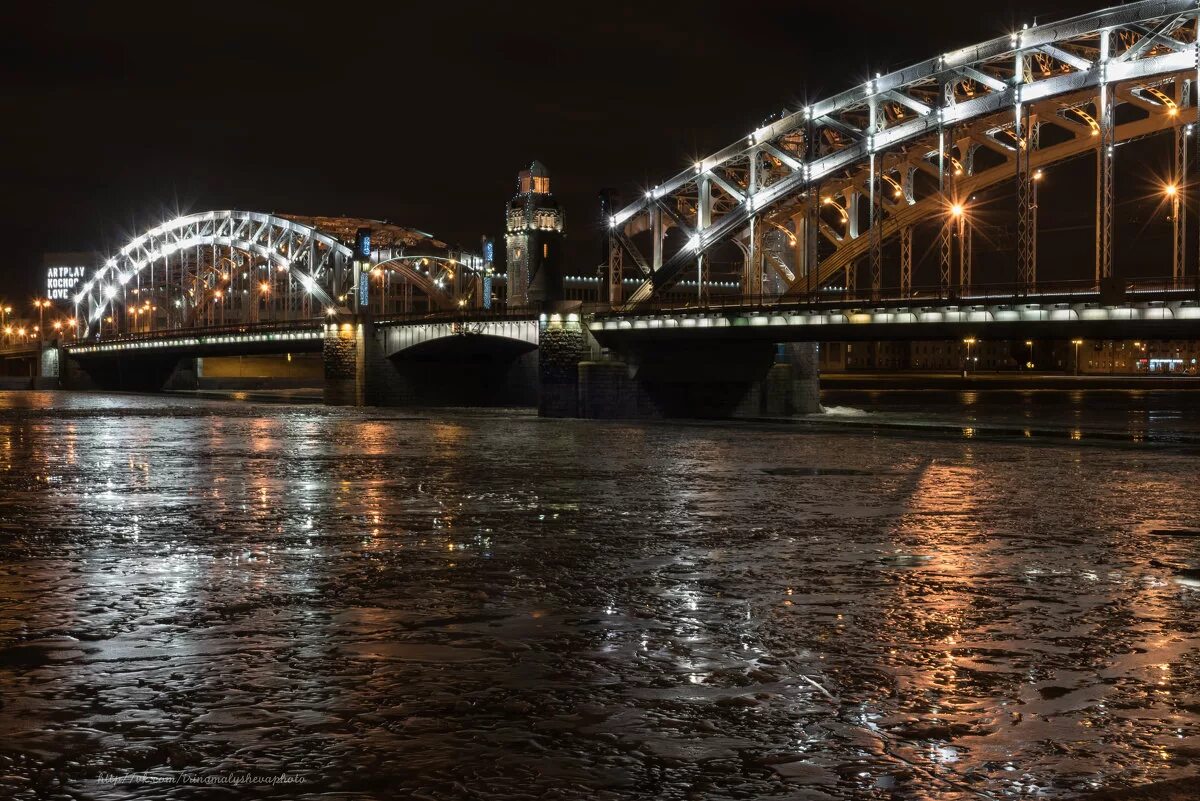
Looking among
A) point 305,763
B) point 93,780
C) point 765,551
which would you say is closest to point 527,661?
point 305,763

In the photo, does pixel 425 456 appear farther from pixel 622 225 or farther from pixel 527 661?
pixel 622 225

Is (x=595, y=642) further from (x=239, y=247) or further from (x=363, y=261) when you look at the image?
(x=239, y=247)

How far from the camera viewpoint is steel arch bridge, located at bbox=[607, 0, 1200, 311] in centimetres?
5325

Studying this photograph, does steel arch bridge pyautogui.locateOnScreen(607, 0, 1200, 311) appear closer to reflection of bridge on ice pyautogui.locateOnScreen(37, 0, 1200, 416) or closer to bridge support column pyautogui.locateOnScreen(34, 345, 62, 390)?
reflection of bridge on ice pyautogui.locateOnScreen(37, 0, 1200, 416)

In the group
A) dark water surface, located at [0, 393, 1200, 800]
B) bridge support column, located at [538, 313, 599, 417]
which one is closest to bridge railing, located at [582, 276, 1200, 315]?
bridge support column, located at [538, 313, 599, 417]

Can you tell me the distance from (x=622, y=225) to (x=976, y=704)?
2833 inches

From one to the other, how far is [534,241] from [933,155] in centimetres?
2455

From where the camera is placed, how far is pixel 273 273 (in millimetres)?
128000

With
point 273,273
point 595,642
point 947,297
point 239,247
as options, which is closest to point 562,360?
point 947,297

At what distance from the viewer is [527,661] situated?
12.2 m

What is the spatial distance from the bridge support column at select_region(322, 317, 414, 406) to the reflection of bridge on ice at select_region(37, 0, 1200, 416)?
0.47 ft

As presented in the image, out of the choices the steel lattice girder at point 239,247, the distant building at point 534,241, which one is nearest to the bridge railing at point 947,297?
the distant building at point 534,241

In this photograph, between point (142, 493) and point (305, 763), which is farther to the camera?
Answer: point (142, 493)

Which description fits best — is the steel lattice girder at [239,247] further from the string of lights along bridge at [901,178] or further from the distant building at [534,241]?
the distant building at [534,241]
